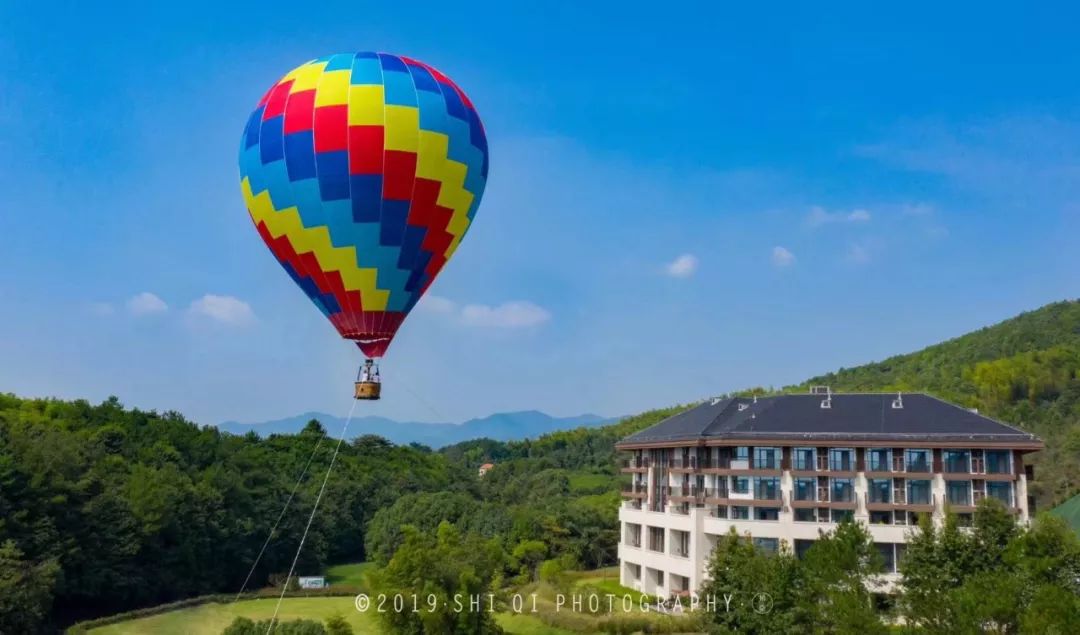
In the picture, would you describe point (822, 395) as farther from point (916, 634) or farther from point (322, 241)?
point (322, 241)

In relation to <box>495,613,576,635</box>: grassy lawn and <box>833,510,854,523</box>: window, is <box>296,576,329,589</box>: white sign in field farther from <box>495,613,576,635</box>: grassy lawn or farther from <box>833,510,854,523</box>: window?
Result: <box>833,510,854,523</box>: window

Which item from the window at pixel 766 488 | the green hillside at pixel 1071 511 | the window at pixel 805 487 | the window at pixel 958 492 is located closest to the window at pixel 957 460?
the window at pixel 958 492

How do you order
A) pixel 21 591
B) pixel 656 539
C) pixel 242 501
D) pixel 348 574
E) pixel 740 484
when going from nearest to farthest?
1. pixel 21 591
2. pixel 740 484
3. pixel 656 539
4. pixel 242 501
5. pixel 348 574

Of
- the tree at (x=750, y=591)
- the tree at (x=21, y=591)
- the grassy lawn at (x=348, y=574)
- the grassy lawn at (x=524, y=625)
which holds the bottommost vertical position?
the grassy lawn at (x=348, y=574)

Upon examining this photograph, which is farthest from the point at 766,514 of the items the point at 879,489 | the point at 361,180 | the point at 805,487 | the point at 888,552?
the point at 361,180

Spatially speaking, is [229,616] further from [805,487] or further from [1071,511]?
[1071,511]

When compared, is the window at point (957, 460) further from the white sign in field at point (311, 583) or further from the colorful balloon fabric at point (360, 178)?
the white sign in field at point (311, 583)

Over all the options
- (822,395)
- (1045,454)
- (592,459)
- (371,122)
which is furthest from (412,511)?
(592,459)
